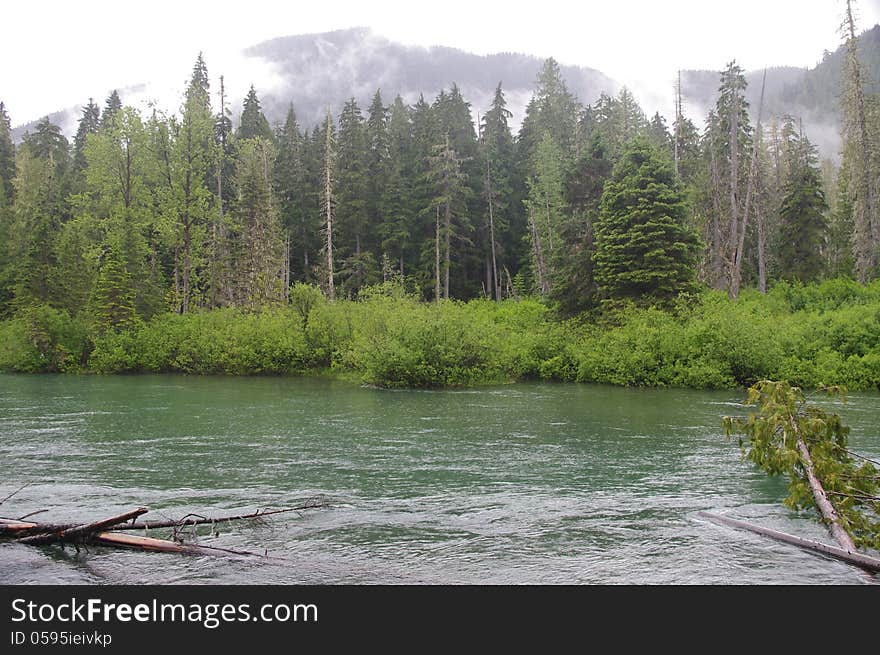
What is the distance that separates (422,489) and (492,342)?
19756 mm

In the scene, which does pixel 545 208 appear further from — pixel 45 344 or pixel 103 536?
pixel 103 536

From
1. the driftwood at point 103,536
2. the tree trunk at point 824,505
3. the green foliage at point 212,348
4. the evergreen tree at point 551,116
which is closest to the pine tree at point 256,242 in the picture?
the green foliage at point 212,348

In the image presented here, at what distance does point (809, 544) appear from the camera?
27.8 ft

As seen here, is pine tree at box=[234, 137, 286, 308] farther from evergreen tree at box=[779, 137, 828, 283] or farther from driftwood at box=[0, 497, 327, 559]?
driftwood at box=[0, 497, 327, 559]

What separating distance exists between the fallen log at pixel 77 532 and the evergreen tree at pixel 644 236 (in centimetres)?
3110

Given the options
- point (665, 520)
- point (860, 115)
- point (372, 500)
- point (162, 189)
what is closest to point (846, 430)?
point (665, 520)

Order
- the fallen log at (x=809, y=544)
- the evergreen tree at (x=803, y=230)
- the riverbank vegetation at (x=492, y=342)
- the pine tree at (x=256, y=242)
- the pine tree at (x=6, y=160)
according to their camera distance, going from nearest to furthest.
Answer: the fallen log at (x=809, y=544), the riverbank vegetation at (x=492, y=342), the evergreen tree at (x=803, y=230), the pine tree at (x=256, y=242), the pine tree at (x=6, y=160)

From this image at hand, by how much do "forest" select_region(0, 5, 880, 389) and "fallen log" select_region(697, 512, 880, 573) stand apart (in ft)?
67.2

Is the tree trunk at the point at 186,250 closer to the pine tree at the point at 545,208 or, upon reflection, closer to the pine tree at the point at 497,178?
the pine tree at the point at 497,178

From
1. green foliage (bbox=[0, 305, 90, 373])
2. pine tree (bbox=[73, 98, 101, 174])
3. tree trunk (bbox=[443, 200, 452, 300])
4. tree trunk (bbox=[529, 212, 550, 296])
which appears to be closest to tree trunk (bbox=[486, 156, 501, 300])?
tree trunk (bbox=[529, 212, 550, 296])

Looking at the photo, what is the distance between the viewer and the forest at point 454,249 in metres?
31.1

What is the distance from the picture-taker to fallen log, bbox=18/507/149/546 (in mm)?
7871
